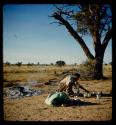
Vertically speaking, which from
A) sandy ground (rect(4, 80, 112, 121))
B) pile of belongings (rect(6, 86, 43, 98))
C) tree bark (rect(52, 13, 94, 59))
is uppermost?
tree bark (rect(52, 13, 94, 59))

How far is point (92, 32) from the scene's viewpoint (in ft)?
40.9

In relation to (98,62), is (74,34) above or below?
above

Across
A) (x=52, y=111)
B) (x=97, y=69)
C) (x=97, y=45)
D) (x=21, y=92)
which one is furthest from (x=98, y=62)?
(x=52, y=111)

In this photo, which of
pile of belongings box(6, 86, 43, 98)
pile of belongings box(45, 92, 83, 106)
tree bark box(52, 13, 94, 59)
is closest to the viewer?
pile of belongings box(45, 92, 83, 106)

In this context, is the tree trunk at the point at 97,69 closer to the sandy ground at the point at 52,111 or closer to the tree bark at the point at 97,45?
the tree bark at the point at 97,45

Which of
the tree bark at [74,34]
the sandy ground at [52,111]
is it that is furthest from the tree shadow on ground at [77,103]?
the tree bark at [74,34]

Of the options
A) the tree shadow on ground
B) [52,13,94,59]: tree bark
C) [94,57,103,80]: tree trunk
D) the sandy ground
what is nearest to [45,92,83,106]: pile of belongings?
the tree shadow on ground

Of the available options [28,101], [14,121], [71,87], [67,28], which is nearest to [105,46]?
[67,28]

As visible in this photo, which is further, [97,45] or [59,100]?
[97,45]

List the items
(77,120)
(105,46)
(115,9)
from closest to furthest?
(115,9), (77,120), (105,46)

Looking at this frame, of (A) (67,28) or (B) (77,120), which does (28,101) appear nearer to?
(B) (77,120)

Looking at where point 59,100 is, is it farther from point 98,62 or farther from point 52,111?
point 98,62

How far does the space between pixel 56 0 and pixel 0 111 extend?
271cm

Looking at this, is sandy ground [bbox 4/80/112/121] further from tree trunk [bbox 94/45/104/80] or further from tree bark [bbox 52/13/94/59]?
tree bark [bbox 52/13/94/59]
